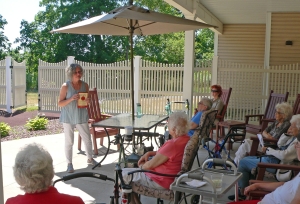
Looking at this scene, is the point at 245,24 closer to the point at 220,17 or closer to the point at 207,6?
the point at 220,17

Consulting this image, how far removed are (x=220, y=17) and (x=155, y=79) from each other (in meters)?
4.27

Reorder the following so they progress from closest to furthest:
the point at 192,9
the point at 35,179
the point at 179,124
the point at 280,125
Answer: the point at 35,179
the point at 179,124
the point at 280,125
the point at 192,9

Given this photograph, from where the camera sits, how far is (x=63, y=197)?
1.99 m

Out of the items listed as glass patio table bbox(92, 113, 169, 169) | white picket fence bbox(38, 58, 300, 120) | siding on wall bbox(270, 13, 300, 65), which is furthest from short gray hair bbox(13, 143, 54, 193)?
siding on wall bbox(270, 13, 300, 65)

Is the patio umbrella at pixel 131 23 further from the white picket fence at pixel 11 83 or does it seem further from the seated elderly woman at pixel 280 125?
the white picket fence at pixel 11 83

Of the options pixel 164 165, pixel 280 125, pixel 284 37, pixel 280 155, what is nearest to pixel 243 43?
pixel 284 37

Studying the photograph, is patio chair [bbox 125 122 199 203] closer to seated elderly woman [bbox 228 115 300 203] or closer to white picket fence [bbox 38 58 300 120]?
seated elderly woman [bbox 228 115 300 203]

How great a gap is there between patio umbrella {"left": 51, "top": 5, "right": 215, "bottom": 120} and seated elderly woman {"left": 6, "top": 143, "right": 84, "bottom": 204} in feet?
8.88

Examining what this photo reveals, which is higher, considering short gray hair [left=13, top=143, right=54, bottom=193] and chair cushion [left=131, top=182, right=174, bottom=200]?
short gray hair [left=13, top=143, right=54, bottom=193]

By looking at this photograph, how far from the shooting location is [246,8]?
37.0 feet

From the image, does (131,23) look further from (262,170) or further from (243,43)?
(243,43)

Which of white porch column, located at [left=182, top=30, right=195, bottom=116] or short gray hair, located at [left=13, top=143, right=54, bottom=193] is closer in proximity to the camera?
short gray hair, located at [left=13, top=143, right=54, bottom=193]

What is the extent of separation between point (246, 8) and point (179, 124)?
872 centimetres

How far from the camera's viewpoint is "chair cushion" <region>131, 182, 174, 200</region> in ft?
10.5
